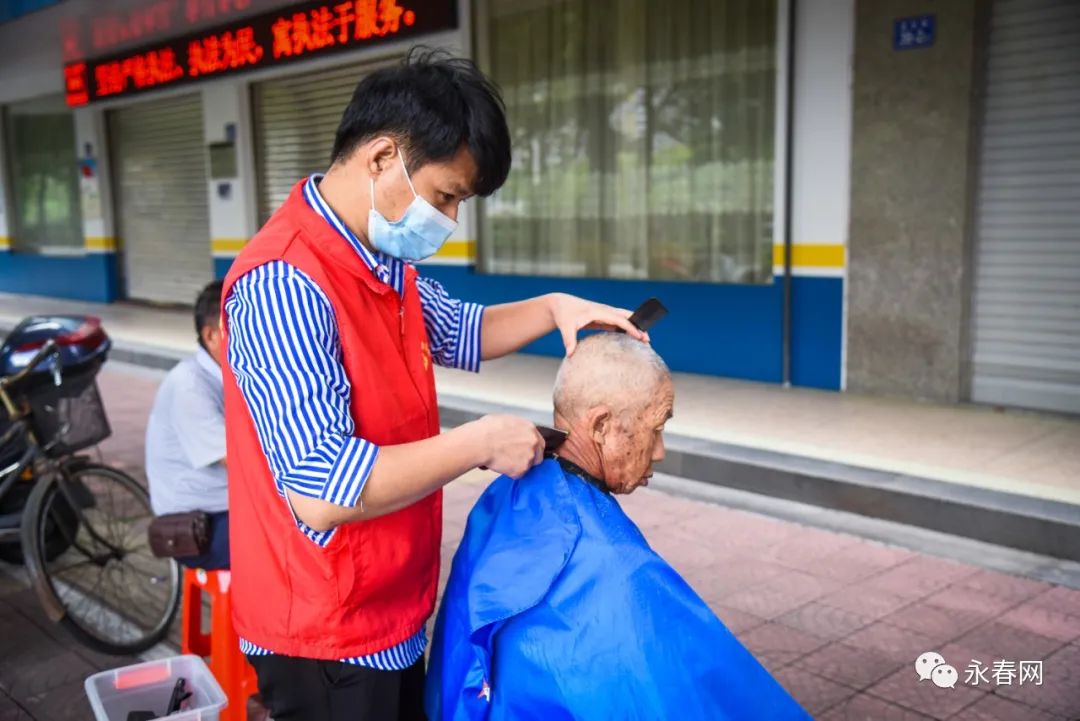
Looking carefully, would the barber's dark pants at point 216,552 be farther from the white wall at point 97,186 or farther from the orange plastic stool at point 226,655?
the white wall at point 97,186

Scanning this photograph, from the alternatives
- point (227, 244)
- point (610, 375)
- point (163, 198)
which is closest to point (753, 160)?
point (610, 375)

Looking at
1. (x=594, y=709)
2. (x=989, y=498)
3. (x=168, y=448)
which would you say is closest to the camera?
(x=594, y=709)

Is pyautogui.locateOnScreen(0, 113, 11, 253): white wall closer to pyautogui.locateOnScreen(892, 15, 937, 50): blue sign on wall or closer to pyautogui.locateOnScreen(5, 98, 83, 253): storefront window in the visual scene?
pyautogui.locateOnScreen(5, 98, 83, 253): storefront window

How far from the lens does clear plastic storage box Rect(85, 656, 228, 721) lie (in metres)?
2.17

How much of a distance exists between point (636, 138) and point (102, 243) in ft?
32.3

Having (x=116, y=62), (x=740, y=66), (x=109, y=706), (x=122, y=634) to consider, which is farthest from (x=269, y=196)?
(x=109, y=706)

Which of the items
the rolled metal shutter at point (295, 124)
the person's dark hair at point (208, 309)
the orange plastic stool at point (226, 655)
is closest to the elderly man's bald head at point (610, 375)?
the orange plastic stool at point (226, 655)

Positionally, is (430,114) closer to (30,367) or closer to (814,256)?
(30,367)

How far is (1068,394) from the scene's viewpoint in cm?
627

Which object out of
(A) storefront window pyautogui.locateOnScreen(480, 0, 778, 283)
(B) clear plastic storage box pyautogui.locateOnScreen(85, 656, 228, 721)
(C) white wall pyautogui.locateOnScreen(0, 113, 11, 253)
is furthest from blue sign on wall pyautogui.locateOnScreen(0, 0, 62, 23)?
(B) clear plastic storage box pyautogui.locateOnScreen(85, 656, 228, 721)

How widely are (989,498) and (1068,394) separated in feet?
6.94

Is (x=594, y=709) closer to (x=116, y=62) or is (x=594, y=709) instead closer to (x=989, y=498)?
(x=989, y=498)

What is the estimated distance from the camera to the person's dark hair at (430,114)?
164 centimetres

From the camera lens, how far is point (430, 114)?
163cm
